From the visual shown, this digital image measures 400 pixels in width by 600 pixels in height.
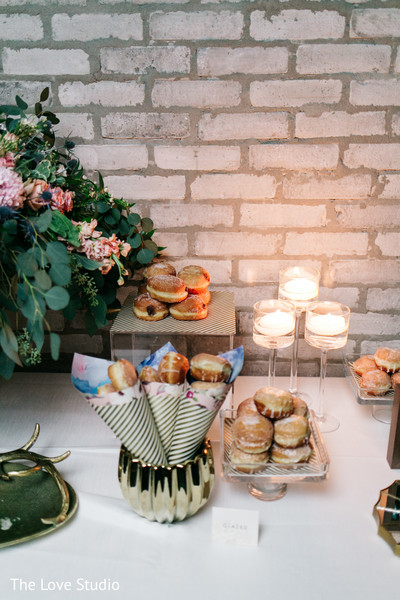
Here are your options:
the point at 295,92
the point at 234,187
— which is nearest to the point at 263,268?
the point at 234,187

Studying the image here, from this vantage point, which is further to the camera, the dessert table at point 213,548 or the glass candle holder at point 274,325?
the glass candle holder at point 274,325

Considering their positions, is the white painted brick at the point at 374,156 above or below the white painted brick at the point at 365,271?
above

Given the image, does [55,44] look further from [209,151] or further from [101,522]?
[101,522]

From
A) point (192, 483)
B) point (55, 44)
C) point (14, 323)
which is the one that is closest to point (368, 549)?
point (192, 483)

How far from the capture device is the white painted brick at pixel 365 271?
1.49 m

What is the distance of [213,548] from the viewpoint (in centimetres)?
97

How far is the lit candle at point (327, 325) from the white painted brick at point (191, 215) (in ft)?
1.21

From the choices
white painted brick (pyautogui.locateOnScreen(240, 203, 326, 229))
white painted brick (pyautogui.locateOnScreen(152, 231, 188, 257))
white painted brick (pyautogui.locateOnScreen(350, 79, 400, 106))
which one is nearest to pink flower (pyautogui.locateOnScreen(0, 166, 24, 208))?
white painted brick (pyautogui.locateOnScreen(152, 231, 188, 257))

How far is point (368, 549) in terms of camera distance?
3.17ft

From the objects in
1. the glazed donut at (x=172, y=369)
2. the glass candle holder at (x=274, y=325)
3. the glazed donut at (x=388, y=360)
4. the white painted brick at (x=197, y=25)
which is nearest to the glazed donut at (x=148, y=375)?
the glazed donut at (x=172, y=369)

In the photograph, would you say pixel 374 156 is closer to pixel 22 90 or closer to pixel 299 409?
pixel 299 409

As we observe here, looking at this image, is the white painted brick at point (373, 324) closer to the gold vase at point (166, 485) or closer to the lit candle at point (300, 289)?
the lit candle at point (300, 289)

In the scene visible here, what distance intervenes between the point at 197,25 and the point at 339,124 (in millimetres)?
428

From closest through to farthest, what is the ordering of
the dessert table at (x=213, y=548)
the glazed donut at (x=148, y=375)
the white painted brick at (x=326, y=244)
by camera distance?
1. the dessert table at (x=213, y=548)
2. the glazed donut at (x=148, y=375)
3. the white painted brick at (x=326, y=244)
